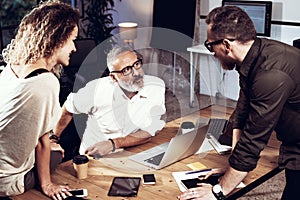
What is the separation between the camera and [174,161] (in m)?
1.99

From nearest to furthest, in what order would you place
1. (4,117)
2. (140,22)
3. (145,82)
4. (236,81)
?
(4,117) < (145,82) < (236,81) < (140,22)

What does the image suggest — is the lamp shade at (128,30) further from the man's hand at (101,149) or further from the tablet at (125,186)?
the tablet at (125,186)

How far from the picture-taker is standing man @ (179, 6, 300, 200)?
154cm

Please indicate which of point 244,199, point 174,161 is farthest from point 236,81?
point 174,161

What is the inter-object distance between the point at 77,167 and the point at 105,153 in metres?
0.30

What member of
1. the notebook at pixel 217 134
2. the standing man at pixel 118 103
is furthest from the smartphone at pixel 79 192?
the notebook at pixel 217 134

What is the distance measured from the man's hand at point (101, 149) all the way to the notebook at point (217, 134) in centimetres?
52

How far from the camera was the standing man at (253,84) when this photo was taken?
1545mm

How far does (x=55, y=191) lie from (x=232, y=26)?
0.92 metres

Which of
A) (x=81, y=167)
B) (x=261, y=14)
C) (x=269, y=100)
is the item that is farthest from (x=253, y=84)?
(x=261, y=14)

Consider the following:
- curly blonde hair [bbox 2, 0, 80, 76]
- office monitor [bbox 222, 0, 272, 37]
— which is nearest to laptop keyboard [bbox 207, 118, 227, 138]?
curly blonde hair [bbox 2, 0, 80, 76]

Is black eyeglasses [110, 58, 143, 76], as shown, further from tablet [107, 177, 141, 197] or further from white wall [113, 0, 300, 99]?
white wall [113, 0, 300, 99]

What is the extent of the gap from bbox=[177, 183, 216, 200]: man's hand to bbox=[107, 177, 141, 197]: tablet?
19cm

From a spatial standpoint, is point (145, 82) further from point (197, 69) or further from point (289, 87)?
point (197, 69)
